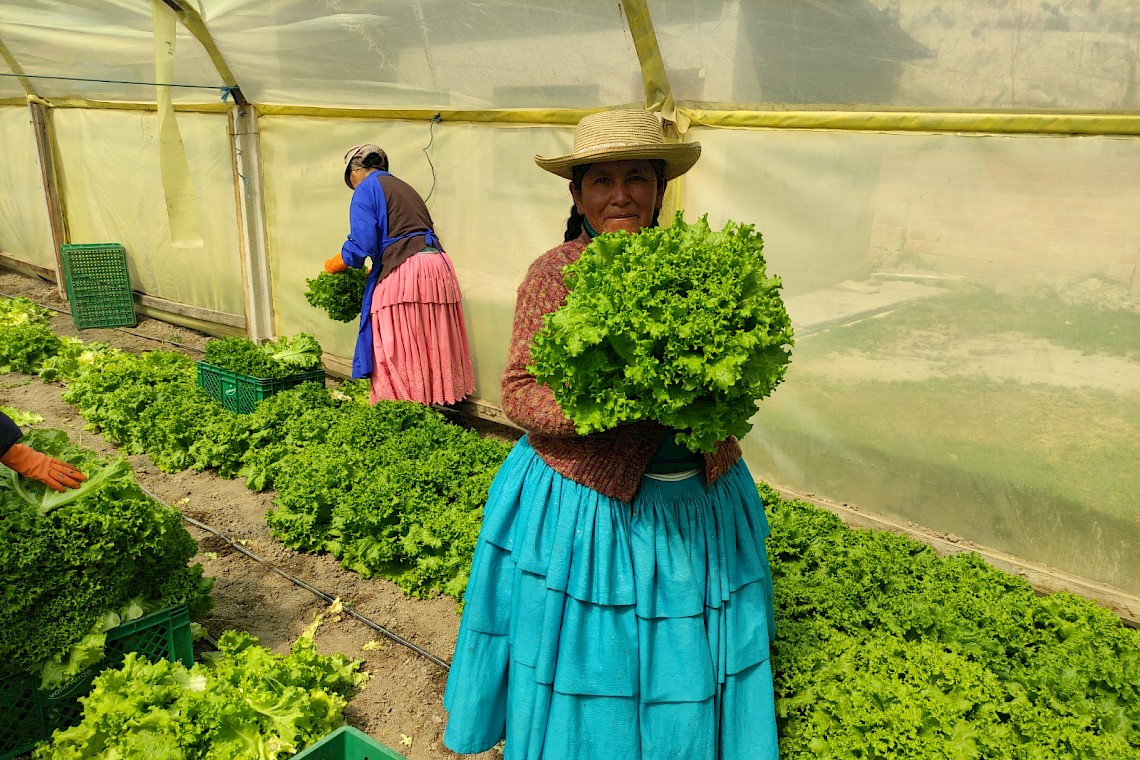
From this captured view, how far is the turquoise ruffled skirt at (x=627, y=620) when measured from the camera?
8.34 ft

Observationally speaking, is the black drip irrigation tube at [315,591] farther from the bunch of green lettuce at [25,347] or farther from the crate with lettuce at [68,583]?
the bunch of green lettuce at [25,347]

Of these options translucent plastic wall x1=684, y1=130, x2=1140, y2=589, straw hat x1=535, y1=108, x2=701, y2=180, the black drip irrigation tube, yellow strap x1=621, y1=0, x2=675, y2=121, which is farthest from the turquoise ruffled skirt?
yellow strap x1=621, y1=0, x2=675, y2=121

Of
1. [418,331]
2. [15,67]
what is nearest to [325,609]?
[418,331]

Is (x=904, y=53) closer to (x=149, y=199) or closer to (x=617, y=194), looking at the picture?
(x=617, y=194)

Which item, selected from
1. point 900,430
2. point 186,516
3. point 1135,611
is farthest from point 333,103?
point 1135,611

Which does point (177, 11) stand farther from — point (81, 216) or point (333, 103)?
point (81, 216)

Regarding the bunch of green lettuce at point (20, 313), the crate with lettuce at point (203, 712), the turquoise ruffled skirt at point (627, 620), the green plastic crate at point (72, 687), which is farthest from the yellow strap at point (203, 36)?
the turquoise ruffled skirt at point (627, 620)

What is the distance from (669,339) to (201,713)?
8.10 feet

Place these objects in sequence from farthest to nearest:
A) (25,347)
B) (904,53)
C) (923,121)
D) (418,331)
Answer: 1. (25,347)
2. (418,331)
3. (923,121)
4. (904,53)

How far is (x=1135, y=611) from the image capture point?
4328mm

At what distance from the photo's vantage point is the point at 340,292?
7086 millimetres

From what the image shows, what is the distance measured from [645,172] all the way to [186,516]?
474cm

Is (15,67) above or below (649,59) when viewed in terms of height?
above

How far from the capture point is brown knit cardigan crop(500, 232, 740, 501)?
2.51 metres
